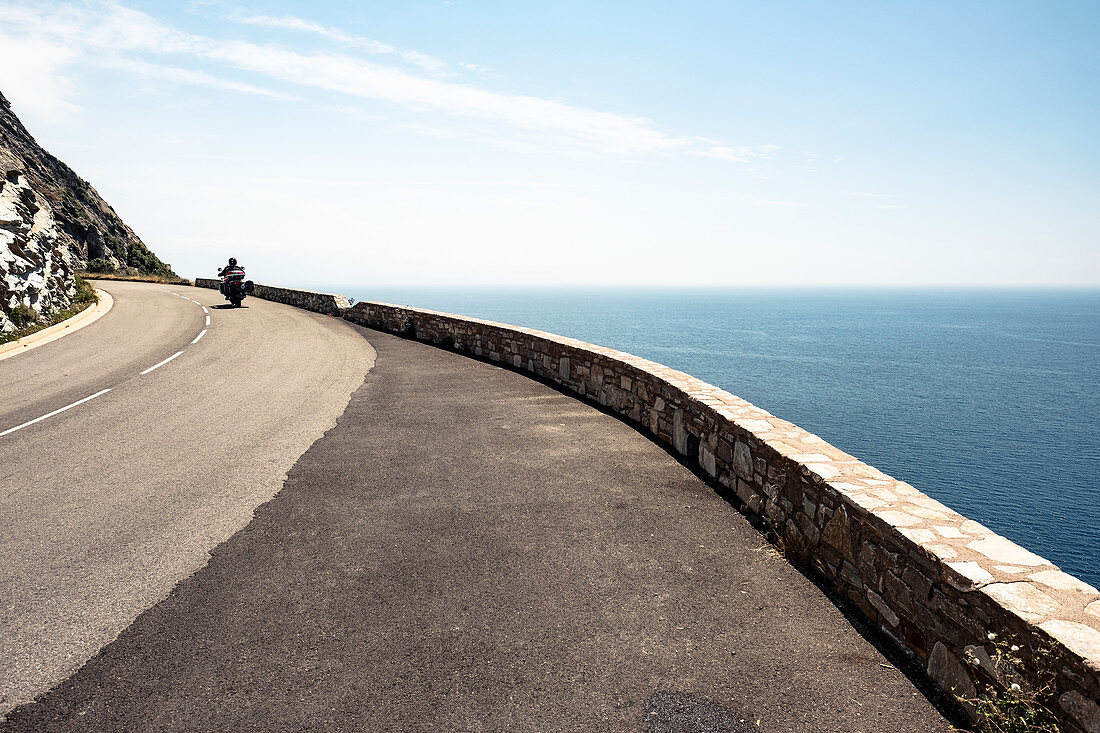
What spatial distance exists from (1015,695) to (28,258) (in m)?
24.1

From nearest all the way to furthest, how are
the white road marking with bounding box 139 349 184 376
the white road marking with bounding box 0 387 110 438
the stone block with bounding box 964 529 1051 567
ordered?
the stone block with bounding box 964 529 1051 567, the white road marking with bounding box 0 387 110 438, the white road marking with bounding box 139 349 184 376

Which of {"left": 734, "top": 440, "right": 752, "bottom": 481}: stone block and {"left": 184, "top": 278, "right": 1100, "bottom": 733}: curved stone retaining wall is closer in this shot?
{"left": 184, "top": 278, "right": 1100, "bottom": 733}: curved stone retaining wall

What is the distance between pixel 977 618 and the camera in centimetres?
305

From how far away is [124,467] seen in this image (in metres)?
6.70

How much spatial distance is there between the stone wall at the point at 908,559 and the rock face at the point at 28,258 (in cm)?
1847

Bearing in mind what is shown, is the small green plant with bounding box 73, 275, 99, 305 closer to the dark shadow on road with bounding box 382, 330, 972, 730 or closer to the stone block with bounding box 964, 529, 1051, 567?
the dark shadow on road with bounding box 382, 330, 972, 730

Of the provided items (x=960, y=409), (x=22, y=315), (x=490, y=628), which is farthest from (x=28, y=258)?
(x=960, y=409)

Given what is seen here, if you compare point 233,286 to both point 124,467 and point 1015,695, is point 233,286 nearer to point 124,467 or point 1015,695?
point 124,467

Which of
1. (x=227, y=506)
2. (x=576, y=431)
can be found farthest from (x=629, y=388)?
(x=227, y=506)

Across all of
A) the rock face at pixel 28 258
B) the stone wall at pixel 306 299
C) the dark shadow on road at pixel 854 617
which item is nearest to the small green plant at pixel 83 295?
the rock face at pixel 28 258

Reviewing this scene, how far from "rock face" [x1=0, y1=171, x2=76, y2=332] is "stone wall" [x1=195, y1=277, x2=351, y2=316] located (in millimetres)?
7974

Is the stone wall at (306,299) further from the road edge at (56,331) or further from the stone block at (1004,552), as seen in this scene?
the stone block at (1004,552)

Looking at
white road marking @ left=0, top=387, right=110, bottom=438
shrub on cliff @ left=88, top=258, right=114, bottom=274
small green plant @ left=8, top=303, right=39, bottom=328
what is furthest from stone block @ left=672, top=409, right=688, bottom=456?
shrub on cliff @ left=88, top=258, right=114, bottom=274

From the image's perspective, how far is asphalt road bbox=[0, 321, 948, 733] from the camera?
3.15m
